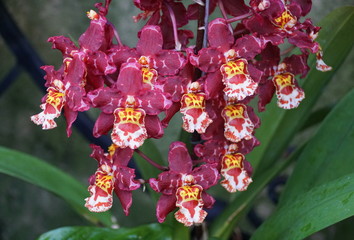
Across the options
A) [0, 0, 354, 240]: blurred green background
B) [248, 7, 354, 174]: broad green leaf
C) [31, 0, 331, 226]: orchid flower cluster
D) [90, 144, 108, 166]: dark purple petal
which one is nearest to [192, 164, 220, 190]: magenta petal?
[31, 0, 331, 226]: orchid flower cluster

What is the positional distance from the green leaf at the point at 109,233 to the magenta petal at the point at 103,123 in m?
0.24

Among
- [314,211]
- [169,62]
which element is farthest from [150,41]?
[314,211]

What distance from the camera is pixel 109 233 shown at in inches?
29.5

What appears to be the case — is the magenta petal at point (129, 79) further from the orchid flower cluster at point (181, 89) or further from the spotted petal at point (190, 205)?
the spotted petal at point (190, 205)

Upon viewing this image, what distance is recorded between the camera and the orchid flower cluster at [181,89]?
0.54m

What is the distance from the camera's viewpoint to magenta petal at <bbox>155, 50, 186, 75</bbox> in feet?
1.82

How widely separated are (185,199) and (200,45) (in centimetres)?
18

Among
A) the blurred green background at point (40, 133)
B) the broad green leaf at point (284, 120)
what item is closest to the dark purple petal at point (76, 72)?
the broad green leaf at point (284, 120)

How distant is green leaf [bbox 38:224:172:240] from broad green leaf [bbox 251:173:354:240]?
15 centimetres

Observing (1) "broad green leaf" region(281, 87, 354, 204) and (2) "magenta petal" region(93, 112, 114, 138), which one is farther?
(1) "broad green leaf" region(281, 87, 354, 204)

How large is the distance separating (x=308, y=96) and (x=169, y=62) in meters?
0.30

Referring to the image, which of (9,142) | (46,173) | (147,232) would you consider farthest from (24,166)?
(9,142)

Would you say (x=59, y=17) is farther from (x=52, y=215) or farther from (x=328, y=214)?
(x=328, y=214)

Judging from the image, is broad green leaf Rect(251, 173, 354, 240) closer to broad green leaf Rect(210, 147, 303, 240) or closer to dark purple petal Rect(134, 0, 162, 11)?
broad green leaf Rect(210, 147, 303, 240)
